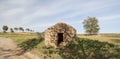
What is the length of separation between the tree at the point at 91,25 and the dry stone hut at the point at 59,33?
191ft

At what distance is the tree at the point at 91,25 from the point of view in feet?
301

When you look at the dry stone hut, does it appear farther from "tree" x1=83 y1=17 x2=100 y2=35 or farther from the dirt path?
"tree" x1=83 y1=17 x2=100 y2=35

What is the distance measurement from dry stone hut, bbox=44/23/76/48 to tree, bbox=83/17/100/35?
58067mm

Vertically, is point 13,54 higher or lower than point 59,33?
lower

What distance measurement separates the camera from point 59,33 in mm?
34906

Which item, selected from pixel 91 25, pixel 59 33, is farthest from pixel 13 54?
pixel 91 25

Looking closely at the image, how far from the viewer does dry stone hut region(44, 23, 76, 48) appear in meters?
33.6

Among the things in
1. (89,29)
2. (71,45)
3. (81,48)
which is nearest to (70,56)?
(81,48)

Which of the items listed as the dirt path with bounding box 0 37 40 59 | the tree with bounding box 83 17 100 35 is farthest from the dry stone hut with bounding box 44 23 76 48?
the tree with bounding box 83 17 100 35

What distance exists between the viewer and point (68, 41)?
110ft

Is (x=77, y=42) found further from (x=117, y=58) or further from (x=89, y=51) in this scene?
(x=117, y=58)

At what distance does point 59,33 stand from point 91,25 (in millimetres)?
58265

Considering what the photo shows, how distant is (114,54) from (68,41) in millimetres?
8859

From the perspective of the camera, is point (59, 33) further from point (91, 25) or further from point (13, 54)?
point (91, 25)
